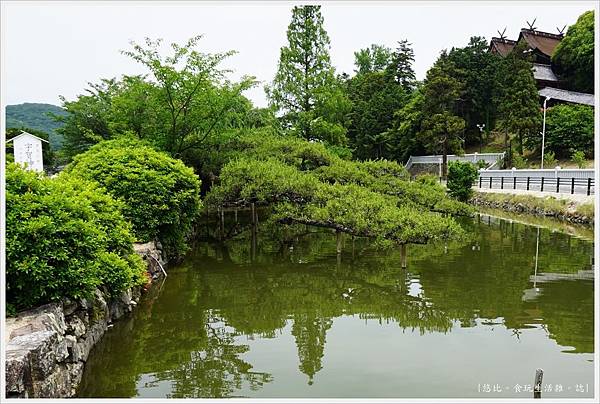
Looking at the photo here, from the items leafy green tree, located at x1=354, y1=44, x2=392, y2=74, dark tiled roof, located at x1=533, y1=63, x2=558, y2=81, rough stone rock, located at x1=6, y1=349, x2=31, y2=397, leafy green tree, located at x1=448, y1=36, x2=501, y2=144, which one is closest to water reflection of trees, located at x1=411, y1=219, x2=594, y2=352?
rough stone rock, located at x1=6, y1=349, x2=31, y2=397

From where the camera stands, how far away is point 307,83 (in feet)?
79.0

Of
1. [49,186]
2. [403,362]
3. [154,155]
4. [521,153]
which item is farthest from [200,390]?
[521,153]

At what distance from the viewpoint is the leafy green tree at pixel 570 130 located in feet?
94.7

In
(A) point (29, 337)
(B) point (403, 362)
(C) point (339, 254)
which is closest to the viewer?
(A) point (29, 337)

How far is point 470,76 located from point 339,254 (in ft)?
90.3

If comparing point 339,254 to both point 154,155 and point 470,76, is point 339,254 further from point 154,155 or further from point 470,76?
point 470,76

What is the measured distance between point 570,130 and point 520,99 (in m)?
3.83

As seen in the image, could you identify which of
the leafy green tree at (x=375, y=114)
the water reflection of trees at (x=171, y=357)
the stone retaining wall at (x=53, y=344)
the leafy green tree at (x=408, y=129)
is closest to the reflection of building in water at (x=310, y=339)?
the water reflection of trees at (x=171, y=357)

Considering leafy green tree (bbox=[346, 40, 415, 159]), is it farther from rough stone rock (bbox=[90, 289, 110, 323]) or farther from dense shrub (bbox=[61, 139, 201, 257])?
rough stone rock (bbox=[90, 289, 110, 323])

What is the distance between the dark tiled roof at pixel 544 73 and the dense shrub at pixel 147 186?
35148mm

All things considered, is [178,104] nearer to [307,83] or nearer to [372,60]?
[307,83]

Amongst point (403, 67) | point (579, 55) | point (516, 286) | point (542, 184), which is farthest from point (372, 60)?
point (516, 286)

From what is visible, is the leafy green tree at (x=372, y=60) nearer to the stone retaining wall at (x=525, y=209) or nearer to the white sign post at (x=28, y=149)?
the stone retaining wall at (x=525, y=209)

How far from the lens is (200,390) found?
5348mm
